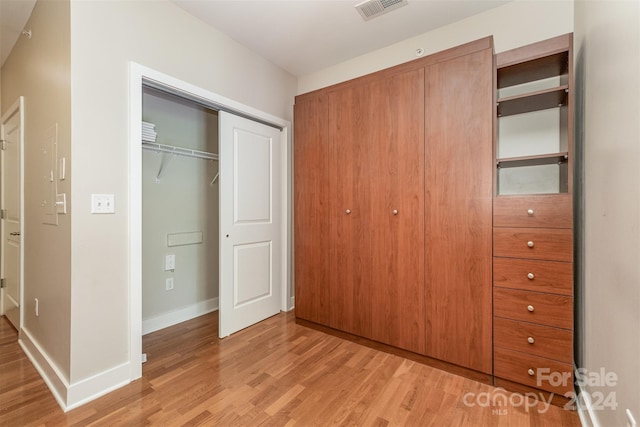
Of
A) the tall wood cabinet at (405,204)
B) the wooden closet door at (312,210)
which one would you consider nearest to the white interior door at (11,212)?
the wooden closet door at (312,210)

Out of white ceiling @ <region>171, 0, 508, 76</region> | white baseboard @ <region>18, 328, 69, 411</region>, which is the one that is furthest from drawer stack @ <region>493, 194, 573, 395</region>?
Result: white baseboard @ <region>18, 328, 69, 411</region>

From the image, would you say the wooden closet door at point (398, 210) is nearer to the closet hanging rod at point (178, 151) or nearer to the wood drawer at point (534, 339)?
the wood drawer at point (534, 339)

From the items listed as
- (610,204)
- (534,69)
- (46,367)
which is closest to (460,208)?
(610,204)

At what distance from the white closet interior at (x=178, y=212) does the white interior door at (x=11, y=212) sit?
0.97 meters

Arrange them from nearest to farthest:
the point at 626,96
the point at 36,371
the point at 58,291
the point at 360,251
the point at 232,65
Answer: the point at 626,96
the point at 58,291
the point at 36,371
the point at 360,251
the point at 232,65

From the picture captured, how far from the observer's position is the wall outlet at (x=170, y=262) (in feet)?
9.19

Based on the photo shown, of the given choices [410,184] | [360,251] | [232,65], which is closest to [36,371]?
[360,251]

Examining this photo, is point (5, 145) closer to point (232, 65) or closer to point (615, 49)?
point (232, 65)

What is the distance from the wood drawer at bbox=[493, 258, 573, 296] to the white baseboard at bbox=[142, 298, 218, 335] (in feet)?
9.09

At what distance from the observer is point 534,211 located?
1.66m

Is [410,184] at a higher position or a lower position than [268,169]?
lower

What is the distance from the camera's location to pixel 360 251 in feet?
7.75

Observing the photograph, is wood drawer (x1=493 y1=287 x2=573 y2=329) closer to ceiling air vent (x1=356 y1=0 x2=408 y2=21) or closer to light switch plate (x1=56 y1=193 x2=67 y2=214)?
ceiling air vent (x1=356 y1=0 x2=408 y2=21)

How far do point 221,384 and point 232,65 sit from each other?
2.56 metres
